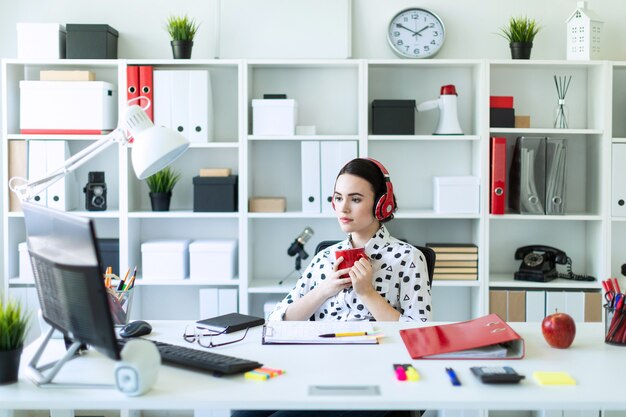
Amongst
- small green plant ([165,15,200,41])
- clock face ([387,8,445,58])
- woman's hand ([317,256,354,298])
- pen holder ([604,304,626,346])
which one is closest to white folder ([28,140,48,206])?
small green plant ([165,15,200,41])

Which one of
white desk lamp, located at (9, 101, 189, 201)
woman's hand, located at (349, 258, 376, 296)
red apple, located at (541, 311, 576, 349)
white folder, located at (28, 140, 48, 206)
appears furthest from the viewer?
white folder, located at (28, 140, 48, 206)

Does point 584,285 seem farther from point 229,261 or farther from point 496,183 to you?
point 229,261

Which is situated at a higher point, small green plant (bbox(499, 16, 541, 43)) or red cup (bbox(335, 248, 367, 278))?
small green plant (bbox(499, 16, 541, 43))

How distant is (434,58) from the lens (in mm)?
4223

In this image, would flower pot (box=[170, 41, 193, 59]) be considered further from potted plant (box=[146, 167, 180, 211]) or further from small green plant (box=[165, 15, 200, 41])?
potted plant (box=[146, 167, 180, 211])

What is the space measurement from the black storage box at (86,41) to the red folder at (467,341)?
8.32ft

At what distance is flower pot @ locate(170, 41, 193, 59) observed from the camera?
408cm

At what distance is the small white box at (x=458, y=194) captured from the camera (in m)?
4.05

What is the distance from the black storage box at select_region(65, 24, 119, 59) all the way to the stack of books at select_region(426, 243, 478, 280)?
2.05 metres

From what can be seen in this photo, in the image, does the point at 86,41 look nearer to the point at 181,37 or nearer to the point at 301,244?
the point at 181,37

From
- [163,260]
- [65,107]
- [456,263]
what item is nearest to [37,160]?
[65,107]

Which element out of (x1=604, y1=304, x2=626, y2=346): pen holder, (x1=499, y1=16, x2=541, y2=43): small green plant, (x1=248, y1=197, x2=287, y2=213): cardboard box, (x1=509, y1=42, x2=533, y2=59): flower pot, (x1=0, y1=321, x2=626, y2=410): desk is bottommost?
(x1=0, y1=321, x2=626, y2=410): desk

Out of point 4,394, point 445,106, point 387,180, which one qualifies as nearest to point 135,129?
point 4,394

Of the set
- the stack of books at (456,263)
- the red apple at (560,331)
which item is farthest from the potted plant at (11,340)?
the stack of books at (456,263)
